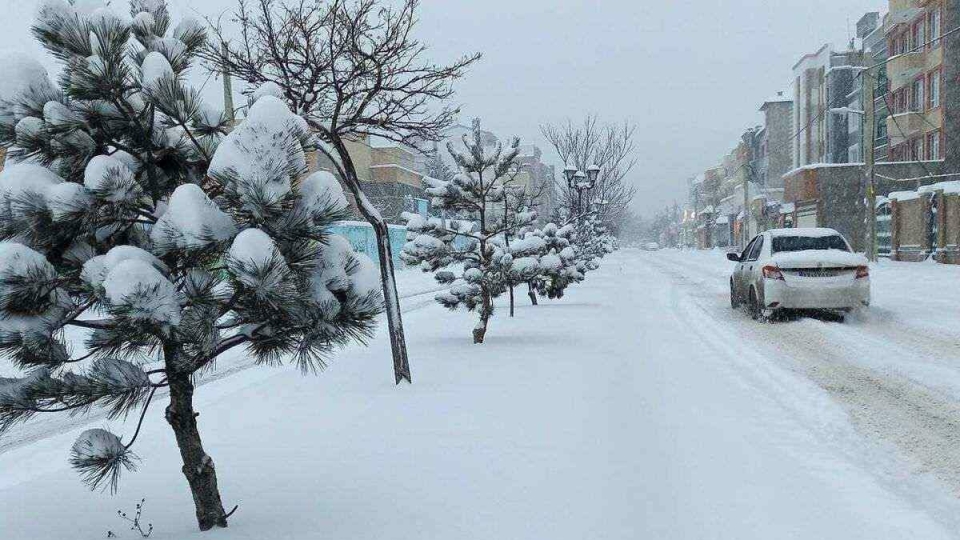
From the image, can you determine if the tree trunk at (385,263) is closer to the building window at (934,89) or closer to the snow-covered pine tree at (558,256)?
the snow-covered pine tree at (558,256)

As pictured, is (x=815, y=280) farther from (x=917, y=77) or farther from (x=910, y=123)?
(x=917, y=77)

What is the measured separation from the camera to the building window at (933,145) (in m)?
38.9

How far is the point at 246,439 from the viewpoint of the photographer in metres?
5.68

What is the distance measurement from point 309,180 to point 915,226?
1426 inches

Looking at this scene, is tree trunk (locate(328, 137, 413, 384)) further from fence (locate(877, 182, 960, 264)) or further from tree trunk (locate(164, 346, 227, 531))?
fence (locate(877, 182, 960, 264))

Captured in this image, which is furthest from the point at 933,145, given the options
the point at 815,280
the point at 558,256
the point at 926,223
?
the point at 558,256

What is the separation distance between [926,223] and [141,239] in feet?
116

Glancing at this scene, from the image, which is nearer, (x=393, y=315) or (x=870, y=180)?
(x=393, y=315)

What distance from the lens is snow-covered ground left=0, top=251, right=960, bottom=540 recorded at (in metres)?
3.80

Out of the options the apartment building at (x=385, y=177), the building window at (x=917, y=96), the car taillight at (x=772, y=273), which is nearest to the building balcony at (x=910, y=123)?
the building window at (x=917, y=96)

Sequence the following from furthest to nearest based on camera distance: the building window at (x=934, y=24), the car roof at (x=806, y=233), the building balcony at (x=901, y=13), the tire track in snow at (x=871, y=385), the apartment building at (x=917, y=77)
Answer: the building balcony at (x=901, y=13)
the apartment building at (x=917, y=77)
the building window at (x=934, y=24)
the car roof at (x=806, y=233)
the tire track in snow at (x=871, y=385)

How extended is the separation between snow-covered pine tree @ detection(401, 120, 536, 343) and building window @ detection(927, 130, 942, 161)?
3537 centimetres

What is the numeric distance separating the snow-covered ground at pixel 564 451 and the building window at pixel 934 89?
34431 millimetres

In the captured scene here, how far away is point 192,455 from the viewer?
11.7 ft
